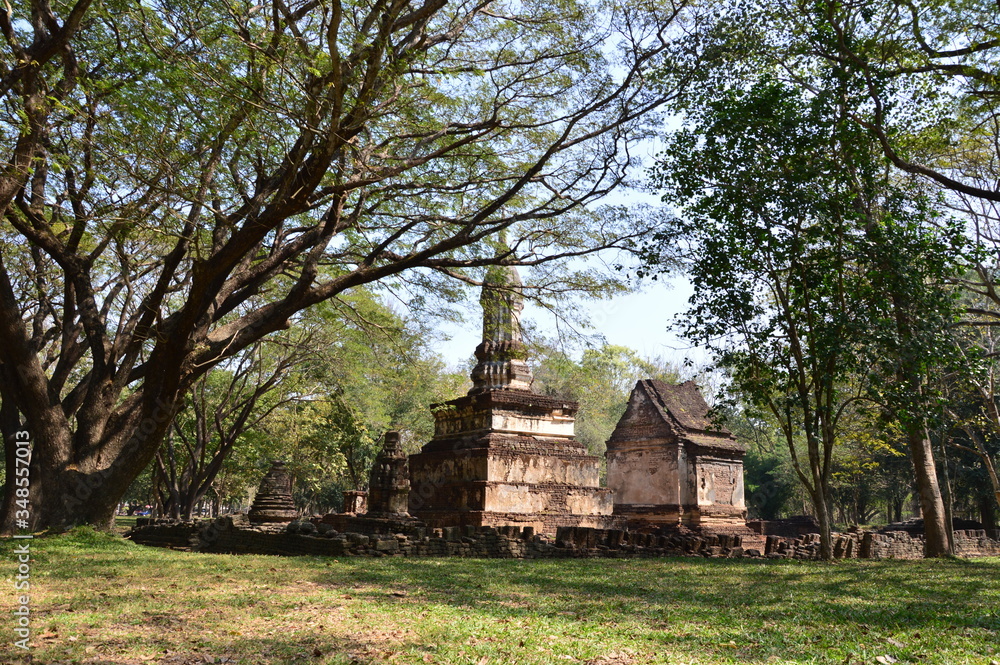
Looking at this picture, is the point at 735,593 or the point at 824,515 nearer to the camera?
the point at 735,593

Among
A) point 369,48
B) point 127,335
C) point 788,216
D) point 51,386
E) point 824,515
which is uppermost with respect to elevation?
point 369,48

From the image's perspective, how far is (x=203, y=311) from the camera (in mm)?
10906

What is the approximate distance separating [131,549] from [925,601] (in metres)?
10.6

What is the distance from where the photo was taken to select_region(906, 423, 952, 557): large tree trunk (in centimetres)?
1439

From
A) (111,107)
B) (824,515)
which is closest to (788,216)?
(824,515)

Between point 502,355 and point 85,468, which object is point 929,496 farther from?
point 85,468

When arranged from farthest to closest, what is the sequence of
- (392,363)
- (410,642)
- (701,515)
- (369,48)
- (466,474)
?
(701,515)
(392,363)
(466,474)
(369,48)
(410,642)

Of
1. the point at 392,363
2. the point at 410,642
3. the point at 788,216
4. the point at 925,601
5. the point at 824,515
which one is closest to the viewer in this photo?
the point at 410,642

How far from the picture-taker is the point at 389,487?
17078 millimetres

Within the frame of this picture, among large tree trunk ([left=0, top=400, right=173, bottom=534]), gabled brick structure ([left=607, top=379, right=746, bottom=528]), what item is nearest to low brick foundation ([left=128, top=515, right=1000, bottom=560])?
large tree trunk ([left=0, top=400, right=173, bottom=534])

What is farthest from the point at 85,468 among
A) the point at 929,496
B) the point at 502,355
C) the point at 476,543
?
the point at 929,496

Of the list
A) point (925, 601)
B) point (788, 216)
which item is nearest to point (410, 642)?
point (925, 601)

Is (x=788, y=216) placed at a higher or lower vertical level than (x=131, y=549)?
higher

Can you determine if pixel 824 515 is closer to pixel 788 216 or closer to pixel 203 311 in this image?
pixel 788 216
